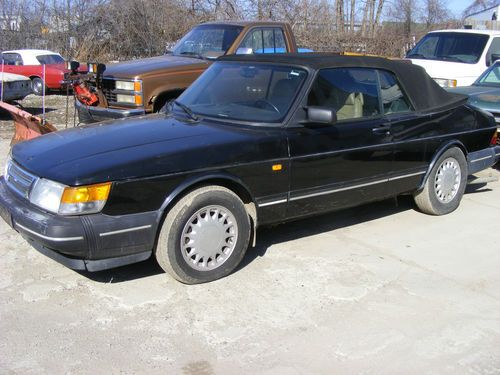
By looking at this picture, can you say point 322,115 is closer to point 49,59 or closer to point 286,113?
point 286,113

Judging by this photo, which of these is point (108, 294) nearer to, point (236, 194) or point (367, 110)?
point (236, 194)

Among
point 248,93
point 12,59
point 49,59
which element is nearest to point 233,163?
point 248,93

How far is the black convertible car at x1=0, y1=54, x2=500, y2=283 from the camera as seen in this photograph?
384 centimetres

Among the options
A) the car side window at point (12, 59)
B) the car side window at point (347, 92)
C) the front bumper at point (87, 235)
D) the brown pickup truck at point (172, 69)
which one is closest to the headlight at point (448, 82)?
the brown pickup truck at point (172, 69)

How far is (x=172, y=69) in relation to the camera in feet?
25.3

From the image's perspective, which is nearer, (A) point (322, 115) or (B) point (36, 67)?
(A) point (322, 115)

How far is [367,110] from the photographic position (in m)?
5.24

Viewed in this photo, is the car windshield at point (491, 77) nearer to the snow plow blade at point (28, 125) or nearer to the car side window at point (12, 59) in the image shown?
the snow plow blade at point (28, 125)

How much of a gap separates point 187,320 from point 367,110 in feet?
8.63

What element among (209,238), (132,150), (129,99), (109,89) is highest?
(109,89)

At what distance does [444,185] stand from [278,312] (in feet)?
9.74

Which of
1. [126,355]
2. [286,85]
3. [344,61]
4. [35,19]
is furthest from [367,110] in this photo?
[35,19]

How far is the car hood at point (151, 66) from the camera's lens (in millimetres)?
7609

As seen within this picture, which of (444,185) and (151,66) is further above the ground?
(151,66)
